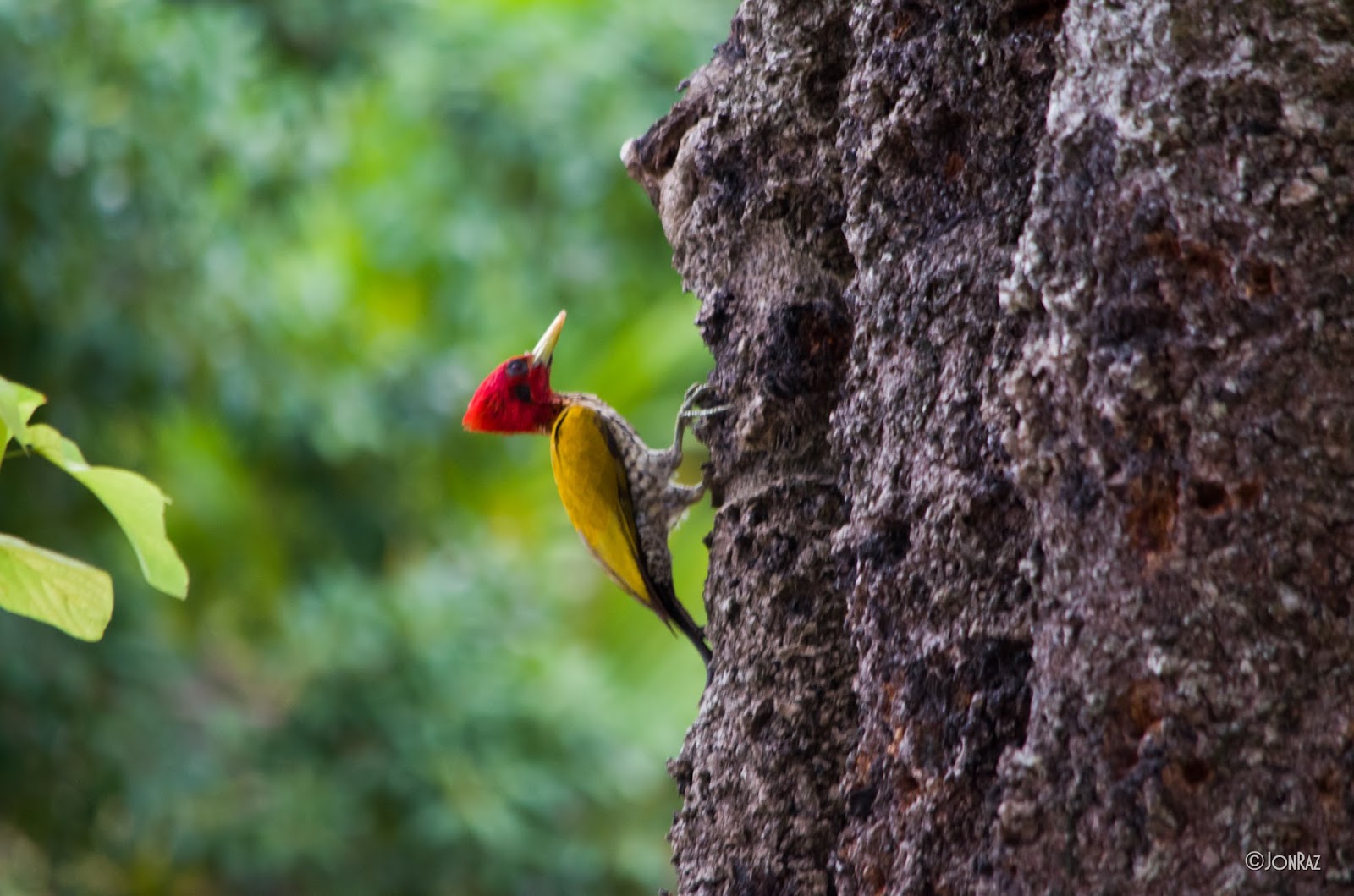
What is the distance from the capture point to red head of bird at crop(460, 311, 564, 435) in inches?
154

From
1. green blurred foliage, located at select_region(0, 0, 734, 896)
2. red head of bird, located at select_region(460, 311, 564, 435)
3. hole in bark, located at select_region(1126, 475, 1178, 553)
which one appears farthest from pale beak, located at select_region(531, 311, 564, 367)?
hole in bark, located at select_region(1126, 475, 1178, 553)

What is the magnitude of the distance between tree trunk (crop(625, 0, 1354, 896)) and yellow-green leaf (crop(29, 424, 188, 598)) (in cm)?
78

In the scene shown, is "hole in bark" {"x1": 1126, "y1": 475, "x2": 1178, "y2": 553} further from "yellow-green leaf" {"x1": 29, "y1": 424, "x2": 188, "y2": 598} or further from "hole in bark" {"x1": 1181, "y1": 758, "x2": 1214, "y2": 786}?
"yellow-green leaf" {"x1": 29, "y1": 424, "x2": 188, "y2": 598}

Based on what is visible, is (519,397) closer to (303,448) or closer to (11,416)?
(303,448)

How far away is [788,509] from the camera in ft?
6.82

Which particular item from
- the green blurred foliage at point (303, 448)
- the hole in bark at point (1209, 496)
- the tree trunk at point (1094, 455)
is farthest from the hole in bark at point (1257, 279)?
the green blurred foliage at point (303, 448)

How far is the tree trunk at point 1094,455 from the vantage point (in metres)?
1.30

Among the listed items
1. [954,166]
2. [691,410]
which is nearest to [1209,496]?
[954,166]

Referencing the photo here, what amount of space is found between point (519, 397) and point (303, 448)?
196 centimetres

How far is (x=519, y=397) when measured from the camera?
13.0 ft

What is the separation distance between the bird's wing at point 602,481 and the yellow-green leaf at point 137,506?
2389 millimetres

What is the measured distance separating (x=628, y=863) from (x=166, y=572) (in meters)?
4.96

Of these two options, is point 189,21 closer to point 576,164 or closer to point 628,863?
point 576,164

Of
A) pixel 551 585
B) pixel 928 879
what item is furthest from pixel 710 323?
pixel 551 585
